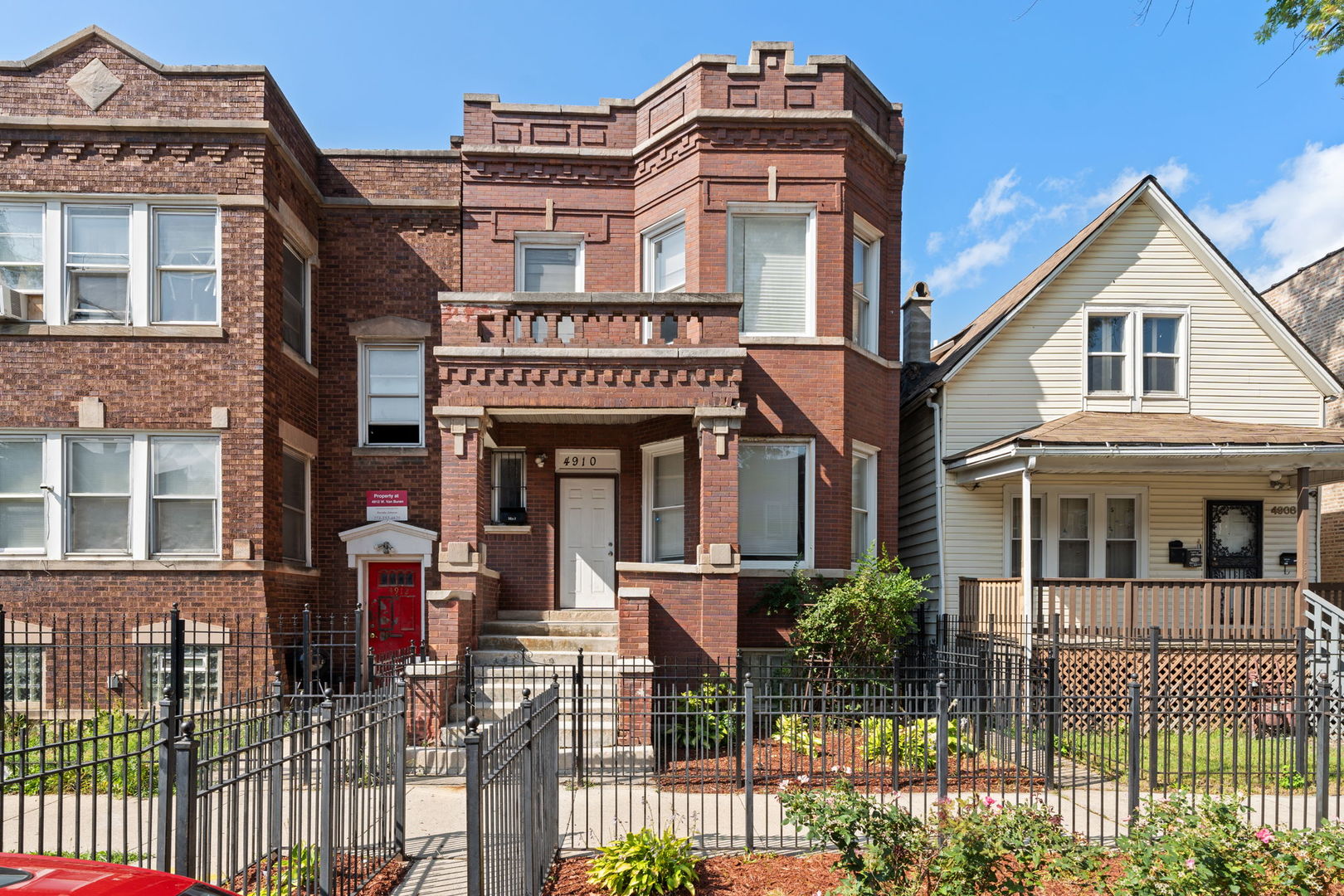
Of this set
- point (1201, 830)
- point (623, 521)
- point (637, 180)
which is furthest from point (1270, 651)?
point (637, 180)

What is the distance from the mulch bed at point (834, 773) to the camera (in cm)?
905

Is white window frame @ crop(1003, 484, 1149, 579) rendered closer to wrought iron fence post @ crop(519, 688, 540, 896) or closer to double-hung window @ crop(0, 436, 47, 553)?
wrought iron fence post @ crop(519, 688, 540, 896)

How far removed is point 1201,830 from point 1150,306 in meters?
11.8

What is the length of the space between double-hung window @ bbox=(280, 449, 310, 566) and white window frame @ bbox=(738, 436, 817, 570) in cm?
703

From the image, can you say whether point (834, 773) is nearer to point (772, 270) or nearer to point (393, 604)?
point (772, 270)

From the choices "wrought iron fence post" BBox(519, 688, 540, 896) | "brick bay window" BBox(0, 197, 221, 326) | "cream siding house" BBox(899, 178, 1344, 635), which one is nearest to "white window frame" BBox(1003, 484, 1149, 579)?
"cream siding house" BBox(899, 178, 1344, 635)

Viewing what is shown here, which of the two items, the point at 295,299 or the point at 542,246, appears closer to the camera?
the point at 295,299

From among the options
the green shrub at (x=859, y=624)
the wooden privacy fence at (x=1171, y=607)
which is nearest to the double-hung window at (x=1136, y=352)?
the wooden privacy fence at (x=1171, y=607)

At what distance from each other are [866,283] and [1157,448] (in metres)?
5.10

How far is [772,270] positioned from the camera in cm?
1378

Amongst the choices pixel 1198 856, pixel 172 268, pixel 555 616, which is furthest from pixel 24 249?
pixel 1198 856

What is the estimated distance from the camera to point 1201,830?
19.1ft

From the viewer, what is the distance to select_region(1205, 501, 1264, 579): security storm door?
50.2 ft

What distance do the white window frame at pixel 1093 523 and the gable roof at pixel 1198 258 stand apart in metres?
2.69
